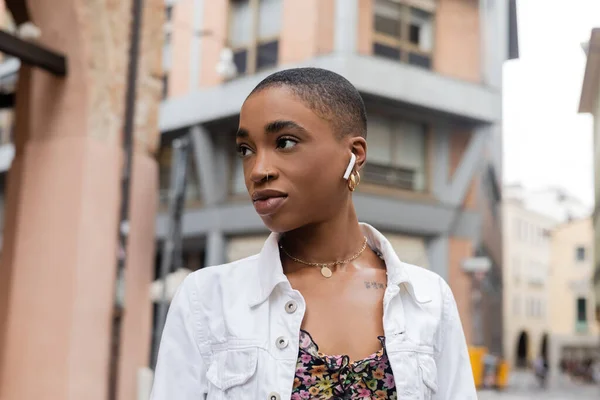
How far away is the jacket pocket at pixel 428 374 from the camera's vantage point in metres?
1.36

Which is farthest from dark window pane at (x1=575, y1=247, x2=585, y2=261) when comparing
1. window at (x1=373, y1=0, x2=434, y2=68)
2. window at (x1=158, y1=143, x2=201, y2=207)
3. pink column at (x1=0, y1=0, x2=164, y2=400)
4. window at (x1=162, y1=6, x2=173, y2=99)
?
pink column at (x1=0, y1=0, x2=164, y2=400)

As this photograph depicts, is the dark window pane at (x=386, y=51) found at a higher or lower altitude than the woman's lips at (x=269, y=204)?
higher

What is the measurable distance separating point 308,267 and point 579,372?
106ft

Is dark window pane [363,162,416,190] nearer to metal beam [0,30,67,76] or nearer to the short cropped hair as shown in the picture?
metal beam [0,30,67,76]

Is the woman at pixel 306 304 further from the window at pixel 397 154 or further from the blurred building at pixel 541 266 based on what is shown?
the blurred building at pixel 541 266

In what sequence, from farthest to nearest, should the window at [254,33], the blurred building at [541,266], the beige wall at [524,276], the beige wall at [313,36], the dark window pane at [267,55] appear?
the blurred building at [541,266]
the beige wall at [524,276]
the window at [254,33]
the dark window pane at [267,55]
the beige wall at [313,36]

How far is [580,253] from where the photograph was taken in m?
41.7

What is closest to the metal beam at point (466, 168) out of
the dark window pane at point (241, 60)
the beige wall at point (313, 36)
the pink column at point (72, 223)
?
the beige wall at point (313, 36)

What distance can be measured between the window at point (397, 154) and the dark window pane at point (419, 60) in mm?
1045

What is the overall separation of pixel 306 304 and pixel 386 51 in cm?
1155

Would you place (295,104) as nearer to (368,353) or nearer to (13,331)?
(368,353)

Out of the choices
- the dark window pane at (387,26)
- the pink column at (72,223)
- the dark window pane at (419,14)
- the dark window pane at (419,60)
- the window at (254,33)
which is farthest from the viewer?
the dark window pane at (419,14)

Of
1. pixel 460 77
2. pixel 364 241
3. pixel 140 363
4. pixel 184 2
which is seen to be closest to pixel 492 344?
pixel 460 77

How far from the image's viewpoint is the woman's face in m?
1.29
